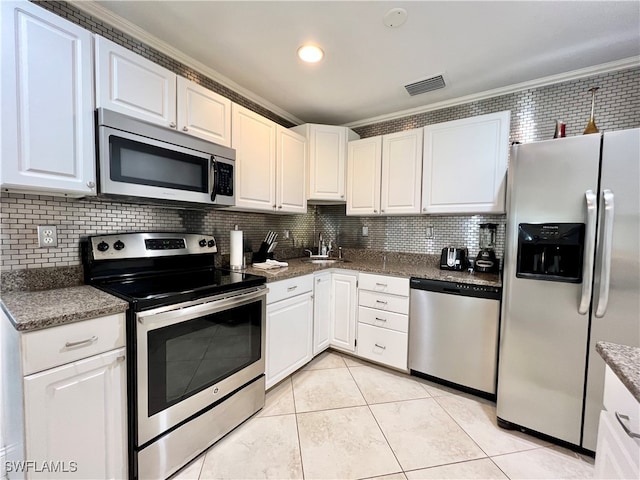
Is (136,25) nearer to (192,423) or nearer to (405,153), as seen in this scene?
(405,153)

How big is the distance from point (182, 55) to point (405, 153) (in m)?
1.99

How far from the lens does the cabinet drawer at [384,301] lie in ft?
7.32

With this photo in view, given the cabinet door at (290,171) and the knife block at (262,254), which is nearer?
the cabinet door at (290,171)

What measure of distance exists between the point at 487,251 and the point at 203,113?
2.49m

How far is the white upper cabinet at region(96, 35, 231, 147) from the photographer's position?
1361 millimetres

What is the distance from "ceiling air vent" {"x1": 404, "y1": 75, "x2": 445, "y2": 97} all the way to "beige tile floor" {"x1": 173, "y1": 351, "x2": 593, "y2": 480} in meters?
2.55

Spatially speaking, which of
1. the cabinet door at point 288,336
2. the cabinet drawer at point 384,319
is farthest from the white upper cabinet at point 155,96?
the cabinet drawer at point 384,319

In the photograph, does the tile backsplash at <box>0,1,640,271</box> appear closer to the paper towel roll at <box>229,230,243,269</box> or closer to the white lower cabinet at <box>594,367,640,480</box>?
the paper towel roll at <box>229,230,243,269</box>

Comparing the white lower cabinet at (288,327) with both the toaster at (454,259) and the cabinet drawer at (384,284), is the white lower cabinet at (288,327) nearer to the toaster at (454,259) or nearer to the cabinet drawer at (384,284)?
the cabinet drawer at (384,284)

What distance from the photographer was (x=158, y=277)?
5.58 feet

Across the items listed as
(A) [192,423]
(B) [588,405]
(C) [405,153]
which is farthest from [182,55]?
(B) [588,405]

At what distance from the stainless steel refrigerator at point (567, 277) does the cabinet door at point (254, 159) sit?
179 centimetres

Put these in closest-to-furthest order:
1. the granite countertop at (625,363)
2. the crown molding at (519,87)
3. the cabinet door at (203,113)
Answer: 1. the granite countertop at (625,363)
2. the cabinet door at (203,113)
3. the crown molding at (519,87)

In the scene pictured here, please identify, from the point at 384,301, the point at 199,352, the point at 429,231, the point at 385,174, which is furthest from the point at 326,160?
the point at 199,352
